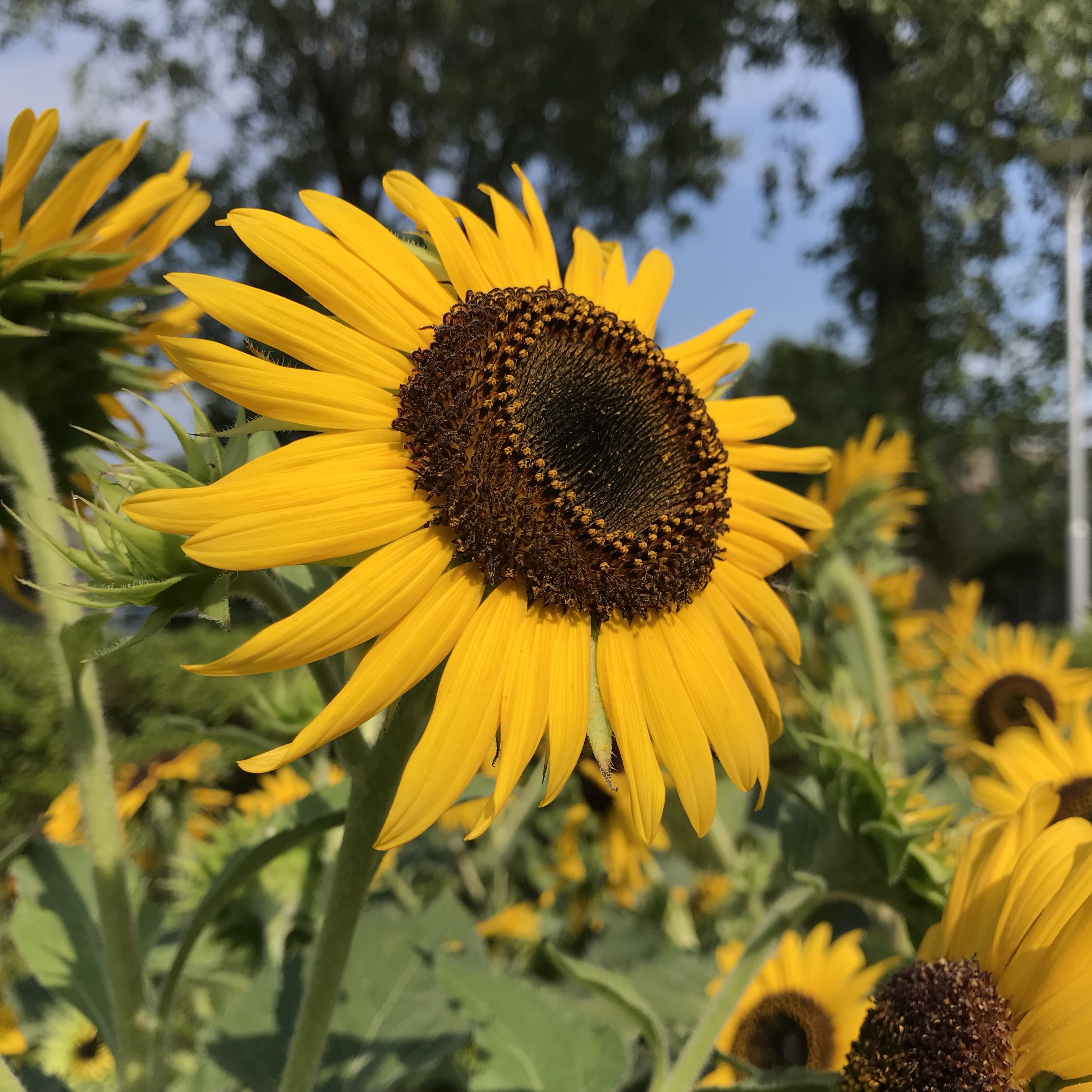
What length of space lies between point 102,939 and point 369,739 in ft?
1.69

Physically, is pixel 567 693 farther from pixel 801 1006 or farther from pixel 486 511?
pixel 801 1006

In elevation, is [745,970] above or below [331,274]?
below

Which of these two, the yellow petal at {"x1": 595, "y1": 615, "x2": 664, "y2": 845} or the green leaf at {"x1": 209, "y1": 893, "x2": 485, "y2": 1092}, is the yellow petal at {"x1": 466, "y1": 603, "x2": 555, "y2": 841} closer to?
the yellow petal at {"x1": 595, "y1": 615, "x2": 664, "y2": 845}

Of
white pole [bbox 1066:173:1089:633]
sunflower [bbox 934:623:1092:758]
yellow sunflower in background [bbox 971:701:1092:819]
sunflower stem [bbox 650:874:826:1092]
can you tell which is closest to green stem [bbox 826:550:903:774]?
sunflower [bbox 934:623:1092:758]

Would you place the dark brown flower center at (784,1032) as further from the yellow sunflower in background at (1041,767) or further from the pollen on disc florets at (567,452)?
the pollen on disc florets at (567,452)

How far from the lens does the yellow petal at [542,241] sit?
47.4 inches

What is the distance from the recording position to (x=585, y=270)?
131cm

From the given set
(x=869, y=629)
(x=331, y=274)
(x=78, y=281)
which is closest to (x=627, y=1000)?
(x=331, y=274)

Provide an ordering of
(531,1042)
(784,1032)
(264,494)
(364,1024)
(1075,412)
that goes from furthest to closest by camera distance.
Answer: (1075,412) < (784,1032) < (364,1024) < (531,1042) < (264,494)

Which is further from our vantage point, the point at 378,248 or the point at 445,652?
the point at 378,248

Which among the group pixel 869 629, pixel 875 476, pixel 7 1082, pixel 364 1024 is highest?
pixel 875 476

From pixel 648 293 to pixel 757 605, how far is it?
1.68 ft

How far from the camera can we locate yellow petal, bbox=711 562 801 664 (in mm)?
1198

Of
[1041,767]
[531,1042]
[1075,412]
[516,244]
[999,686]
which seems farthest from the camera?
[1075,412]
